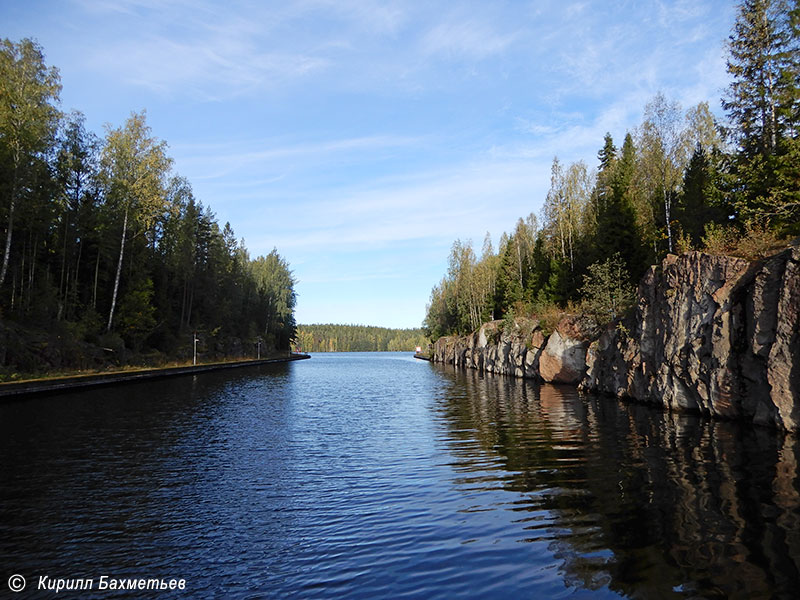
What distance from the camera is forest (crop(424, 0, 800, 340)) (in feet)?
76.6

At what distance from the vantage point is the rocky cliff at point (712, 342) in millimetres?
14781

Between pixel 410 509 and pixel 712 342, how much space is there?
1560 cm

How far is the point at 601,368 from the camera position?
3003 centimetres

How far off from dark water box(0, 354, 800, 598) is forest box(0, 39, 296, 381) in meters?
21.6

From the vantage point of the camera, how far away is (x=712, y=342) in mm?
18516

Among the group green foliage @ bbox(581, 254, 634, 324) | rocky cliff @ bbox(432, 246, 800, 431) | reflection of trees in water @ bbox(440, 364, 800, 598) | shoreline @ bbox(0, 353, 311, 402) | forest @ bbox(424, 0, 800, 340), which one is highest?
forest @ bbox(424, 0, 800, 340)

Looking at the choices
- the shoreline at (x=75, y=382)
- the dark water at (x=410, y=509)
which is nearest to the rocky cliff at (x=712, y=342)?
the dark water at (x=410, y=509)

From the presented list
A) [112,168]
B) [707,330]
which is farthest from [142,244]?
[707,330]

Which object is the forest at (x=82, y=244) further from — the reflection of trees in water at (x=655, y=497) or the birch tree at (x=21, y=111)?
the reflection of trees in water at (x=655, y=497)

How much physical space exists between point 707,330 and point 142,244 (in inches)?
2224

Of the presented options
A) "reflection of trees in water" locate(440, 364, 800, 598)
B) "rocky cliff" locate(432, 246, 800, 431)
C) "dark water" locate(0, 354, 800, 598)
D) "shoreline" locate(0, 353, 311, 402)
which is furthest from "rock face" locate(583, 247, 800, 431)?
"shoreline" locate(0, 353, 311, 402)

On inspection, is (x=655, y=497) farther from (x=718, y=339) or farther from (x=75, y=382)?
(x=75, y=382)

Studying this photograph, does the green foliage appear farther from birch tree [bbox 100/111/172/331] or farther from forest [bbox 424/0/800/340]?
birch tree [bbox 100/111/172/331]

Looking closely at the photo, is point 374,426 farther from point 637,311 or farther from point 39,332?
point 39,332
